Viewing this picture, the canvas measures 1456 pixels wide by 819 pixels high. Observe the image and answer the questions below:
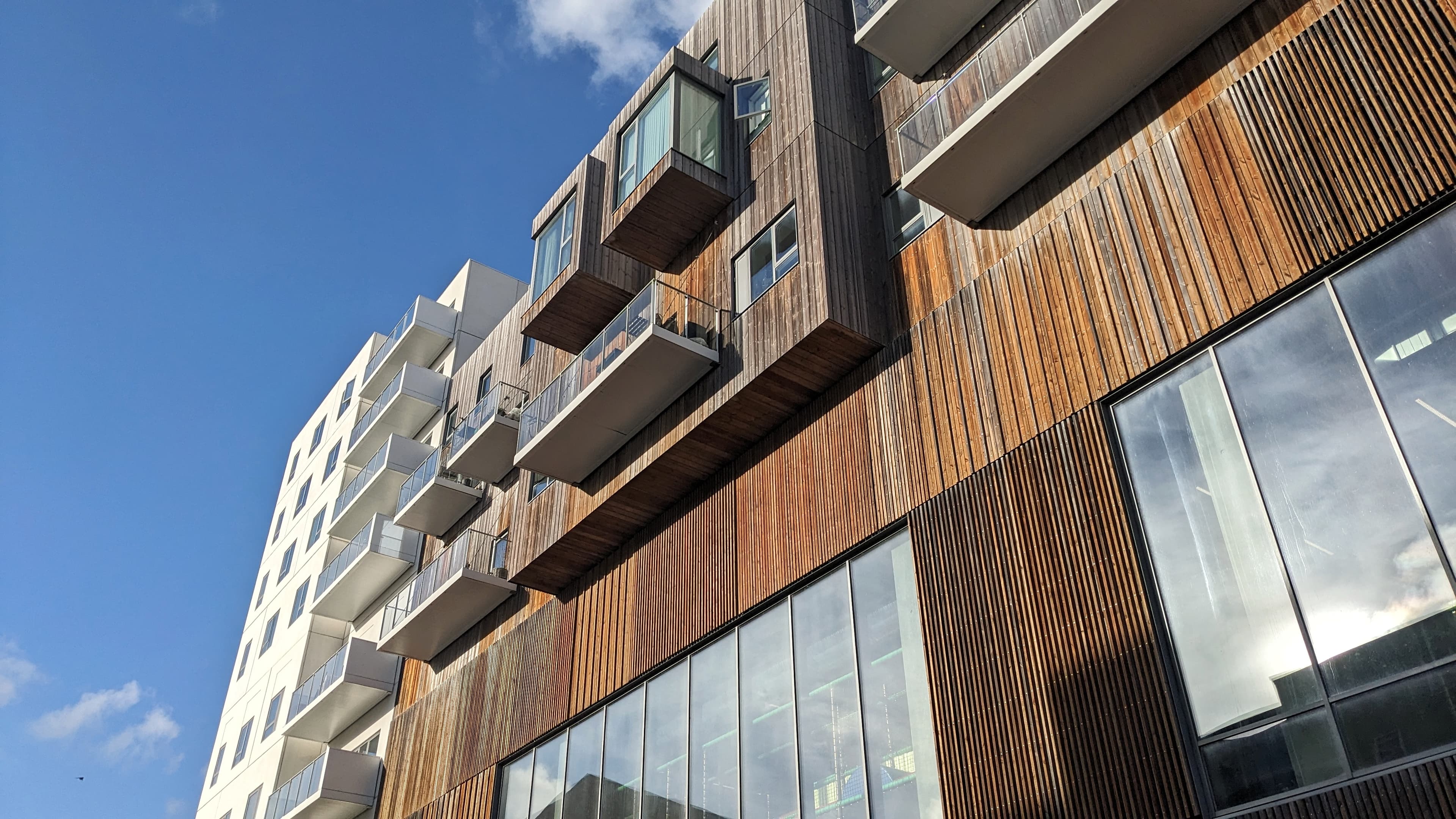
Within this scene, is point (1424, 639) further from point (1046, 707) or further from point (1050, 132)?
point (1050, 132)

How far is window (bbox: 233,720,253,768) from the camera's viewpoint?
1469 inches

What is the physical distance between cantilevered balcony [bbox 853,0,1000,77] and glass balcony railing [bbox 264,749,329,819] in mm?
21121

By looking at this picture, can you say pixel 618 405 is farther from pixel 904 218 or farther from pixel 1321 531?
pixel 1321 531

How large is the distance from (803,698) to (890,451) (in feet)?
11.4

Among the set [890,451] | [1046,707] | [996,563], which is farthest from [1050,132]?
[1046,707]

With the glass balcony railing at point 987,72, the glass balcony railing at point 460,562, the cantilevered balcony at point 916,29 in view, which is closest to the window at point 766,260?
the glass balcony railing at point 987,72

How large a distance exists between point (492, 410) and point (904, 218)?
1242cm

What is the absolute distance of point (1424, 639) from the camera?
898 centimetres

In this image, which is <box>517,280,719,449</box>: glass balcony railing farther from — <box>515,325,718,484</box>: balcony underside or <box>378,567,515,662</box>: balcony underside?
<box>378,567,515,662</box>: balcony underside

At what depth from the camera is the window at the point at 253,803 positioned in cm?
3333

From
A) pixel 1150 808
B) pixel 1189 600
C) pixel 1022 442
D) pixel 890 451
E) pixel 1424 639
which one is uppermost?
pixel 890 451

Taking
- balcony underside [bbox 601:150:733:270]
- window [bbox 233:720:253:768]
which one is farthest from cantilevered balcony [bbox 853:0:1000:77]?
window [bbox 233:720:253:768]

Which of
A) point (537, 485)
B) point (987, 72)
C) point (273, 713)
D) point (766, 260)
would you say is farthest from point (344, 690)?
point (987, 72)

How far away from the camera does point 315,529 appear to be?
1603 inches
